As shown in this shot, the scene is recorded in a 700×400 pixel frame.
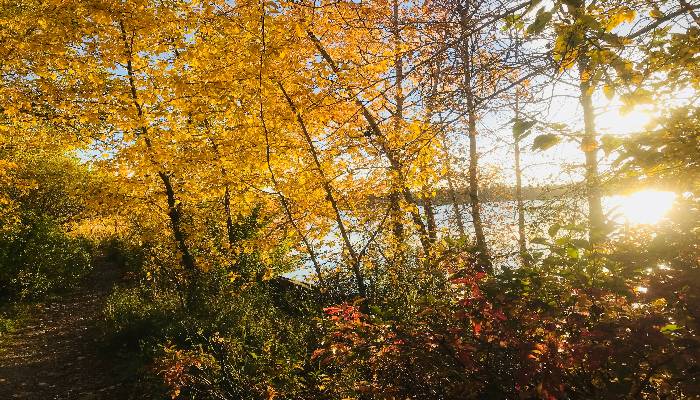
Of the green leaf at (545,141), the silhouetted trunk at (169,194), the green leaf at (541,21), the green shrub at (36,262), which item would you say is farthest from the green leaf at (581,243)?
the green shrub at (36,262)

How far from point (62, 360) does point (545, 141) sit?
897 centimetres

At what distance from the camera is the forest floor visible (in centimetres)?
611

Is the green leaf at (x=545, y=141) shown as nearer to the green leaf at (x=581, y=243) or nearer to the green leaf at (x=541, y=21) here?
the green leaf at (x=541, y=21)

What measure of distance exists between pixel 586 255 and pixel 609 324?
1.54 ft

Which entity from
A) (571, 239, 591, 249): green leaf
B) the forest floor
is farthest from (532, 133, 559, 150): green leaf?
the forest floor

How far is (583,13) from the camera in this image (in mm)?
2092

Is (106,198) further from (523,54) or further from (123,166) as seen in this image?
(523,54)

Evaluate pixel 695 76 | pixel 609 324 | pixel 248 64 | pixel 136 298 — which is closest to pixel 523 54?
pixel 695 76

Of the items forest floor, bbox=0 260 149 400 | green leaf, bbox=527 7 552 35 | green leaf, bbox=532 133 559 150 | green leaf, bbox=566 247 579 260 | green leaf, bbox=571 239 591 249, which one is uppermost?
green leaf, bbox=527 7 552 35

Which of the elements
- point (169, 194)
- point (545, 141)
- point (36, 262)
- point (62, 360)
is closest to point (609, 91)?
point (545, 141)

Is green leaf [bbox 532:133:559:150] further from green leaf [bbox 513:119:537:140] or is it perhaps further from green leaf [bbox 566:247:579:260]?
green leaf [bbox 566:247:579:260]

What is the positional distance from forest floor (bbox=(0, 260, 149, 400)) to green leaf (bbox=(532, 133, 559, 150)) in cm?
617

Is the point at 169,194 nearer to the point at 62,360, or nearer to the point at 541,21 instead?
the point at 62,360

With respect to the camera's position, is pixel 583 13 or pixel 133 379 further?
pixel 133 379
